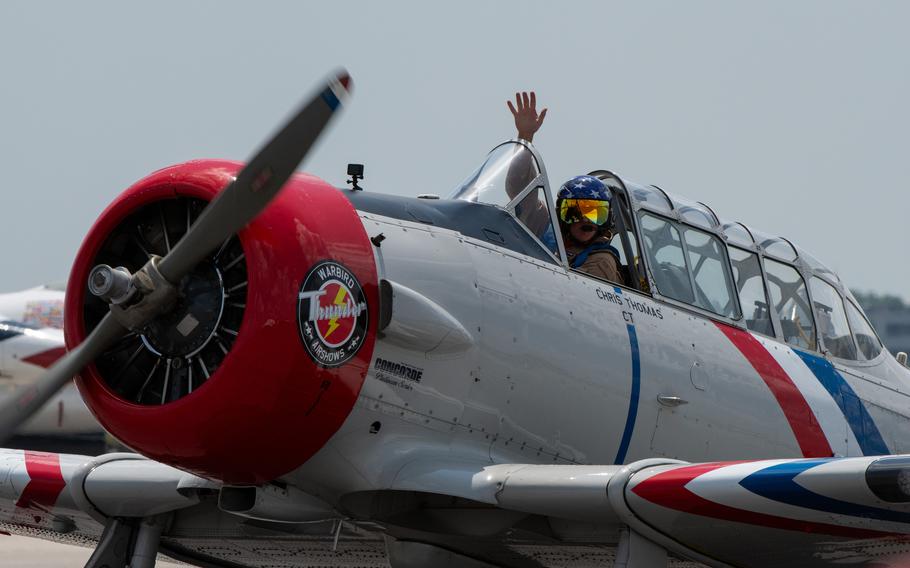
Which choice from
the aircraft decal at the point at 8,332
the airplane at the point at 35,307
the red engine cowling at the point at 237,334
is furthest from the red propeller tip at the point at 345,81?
the airplane at the point at 35,307

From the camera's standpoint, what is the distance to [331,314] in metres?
6.46

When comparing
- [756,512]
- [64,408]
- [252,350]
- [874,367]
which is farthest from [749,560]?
[64,408]

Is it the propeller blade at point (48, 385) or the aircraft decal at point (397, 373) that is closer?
the propeller blade at point (48, 385)

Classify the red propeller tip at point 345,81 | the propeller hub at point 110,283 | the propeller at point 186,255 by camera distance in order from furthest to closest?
1. the propeller hub at point 110,283
2. the propeller at point 186,255
3. the red propeller tip at point 345,81

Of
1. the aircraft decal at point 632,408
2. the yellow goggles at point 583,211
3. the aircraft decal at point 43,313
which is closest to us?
the aircraft decal at point 632,408

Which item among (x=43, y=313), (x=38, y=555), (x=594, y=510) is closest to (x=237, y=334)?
(x=594, y=510)

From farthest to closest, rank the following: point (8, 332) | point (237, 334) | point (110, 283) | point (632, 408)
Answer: point (8, 332) < point (632, 408) < point (237, 334) < point (110, 283)

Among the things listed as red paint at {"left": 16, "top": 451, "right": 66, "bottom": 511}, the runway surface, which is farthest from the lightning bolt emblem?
the runway surface

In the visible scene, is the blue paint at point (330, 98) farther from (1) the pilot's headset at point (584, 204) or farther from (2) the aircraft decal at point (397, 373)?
(1) the pilot's headset at point (584, 204)

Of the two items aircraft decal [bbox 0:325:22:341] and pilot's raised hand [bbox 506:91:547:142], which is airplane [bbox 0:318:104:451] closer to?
aircraft decal [bbox 0:325:22:341]

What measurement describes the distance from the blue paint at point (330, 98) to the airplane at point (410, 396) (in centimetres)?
1

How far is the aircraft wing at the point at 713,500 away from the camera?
20.7 ft

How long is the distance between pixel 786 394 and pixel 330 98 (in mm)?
4432

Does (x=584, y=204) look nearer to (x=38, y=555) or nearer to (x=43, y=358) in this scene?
(x=38, y=555)
